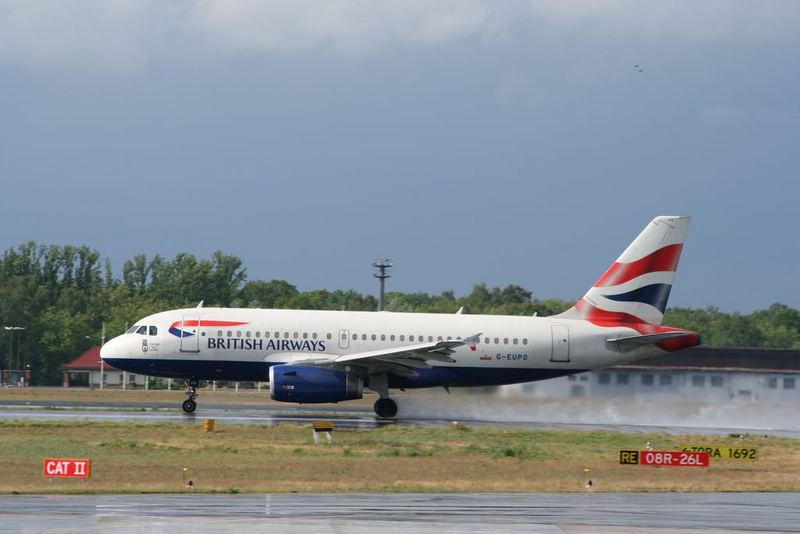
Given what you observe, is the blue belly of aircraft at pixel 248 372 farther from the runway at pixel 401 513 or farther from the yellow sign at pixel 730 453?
the runway at pixel 401 513

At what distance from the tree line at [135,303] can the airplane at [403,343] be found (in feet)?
184

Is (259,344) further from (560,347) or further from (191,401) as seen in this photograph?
(560,347)

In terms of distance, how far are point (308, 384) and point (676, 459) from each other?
14.9 metres

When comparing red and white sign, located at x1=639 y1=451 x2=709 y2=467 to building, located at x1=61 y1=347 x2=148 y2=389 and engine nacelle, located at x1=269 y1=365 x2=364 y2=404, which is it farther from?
building, located at x1=61 y1=347 x2=148 y2=389

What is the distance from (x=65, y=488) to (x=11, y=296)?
9232cm

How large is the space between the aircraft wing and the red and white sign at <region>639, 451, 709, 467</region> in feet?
36.9

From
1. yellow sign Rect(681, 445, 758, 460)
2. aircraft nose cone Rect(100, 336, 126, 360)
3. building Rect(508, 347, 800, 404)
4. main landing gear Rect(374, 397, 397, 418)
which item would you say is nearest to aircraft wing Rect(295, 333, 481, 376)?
main landing gear Rect(374, 397, 397, 418)

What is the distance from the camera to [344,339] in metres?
45.3

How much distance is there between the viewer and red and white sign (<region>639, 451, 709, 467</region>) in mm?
32688

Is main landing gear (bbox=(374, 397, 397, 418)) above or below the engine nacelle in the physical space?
below

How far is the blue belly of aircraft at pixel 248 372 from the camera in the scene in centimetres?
4516

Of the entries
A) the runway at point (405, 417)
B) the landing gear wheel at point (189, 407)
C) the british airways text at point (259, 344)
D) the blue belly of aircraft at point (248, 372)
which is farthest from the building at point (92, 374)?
the british airways text at point (259, 344)

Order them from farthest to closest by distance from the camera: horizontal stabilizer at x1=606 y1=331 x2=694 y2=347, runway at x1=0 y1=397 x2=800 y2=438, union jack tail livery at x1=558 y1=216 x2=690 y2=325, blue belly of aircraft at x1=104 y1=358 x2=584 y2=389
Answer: union jack tail livery at x1=558 y1=216 x2=690 y2=325 < horizontal stabilizer at x1=606 y1=331 x2=694 y2=347 < blue belly of aircraft at x1=104 y1=358 x2=584 y2=389 < runway at x1=0 y1=397 x2=800 y2=438

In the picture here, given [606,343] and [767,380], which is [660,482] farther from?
[767,380]
